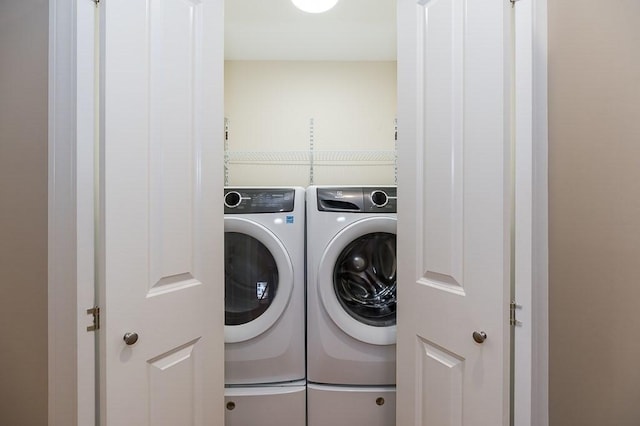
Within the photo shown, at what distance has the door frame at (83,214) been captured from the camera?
744 millimetres

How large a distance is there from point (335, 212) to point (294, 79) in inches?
46.5

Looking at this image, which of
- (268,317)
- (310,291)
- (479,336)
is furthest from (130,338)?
(479,336)

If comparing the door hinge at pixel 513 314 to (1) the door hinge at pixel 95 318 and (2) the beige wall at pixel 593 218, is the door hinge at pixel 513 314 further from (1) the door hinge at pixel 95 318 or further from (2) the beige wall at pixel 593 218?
(1) the door hinge at pixel 95 318

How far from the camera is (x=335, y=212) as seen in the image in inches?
57.4

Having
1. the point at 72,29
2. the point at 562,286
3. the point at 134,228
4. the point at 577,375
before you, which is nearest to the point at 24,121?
the point at 72,29

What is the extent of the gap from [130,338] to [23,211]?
436 mm

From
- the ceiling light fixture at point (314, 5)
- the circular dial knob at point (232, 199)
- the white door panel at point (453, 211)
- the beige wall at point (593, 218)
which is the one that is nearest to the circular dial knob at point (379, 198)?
the white door panel at point (453, 211)

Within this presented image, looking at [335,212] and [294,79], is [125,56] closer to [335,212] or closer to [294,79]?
[335,212]

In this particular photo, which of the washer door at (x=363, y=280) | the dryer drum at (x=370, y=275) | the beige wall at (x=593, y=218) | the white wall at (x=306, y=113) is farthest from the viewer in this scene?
the white wall at (x=306, y=113)

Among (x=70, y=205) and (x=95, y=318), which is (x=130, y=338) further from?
(x=70, y=205)

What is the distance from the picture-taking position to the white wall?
2.11 m

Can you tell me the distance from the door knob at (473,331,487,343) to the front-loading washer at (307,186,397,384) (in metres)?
0.63

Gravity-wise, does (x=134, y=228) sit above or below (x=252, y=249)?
above

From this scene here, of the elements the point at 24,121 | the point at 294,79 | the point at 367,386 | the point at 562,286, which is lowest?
the point at 367,386
